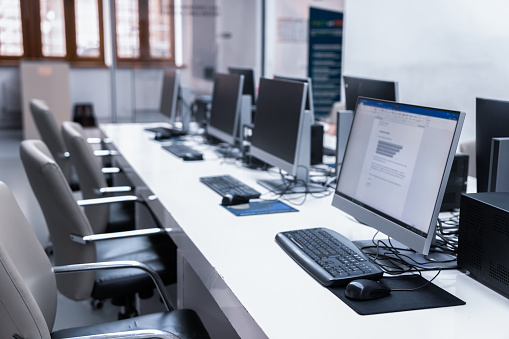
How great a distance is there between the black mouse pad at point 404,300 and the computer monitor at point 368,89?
1178 mm

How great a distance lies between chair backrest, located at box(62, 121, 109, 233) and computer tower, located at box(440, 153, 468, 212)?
1.57 meters

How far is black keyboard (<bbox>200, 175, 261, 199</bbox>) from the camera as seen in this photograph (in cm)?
241

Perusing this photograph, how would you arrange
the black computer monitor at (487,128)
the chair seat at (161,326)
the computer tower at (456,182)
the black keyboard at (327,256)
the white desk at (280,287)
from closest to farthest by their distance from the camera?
the white desk at (280,287)
the black keyboard at (327,256)
the chair seat at (161,326)
the black computer monitor at (487,128)
the computer tower at (456,182)

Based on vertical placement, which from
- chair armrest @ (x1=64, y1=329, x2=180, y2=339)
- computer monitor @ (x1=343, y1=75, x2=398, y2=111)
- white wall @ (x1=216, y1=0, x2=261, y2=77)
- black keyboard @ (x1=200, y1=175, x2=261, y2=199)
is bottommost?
chair armrest @ (x1=64, y1=329, x2=180, y2=339)

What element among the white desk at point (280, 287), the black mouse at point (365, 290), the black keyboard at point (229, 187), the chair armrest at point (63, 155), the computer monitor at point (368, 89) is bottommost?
the chair armrest at point (63, 155)

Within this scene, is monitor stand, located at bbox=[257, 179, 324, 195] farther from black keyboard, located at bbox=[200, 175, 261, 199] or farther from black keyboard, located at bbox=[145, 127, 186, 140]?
black keyboard, located at bbox=[145, 127, 186, 140]

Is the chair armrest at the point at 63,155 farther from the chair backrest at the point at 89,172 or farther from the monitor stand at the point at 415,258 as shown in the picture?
the monitor stand at the point at 415,258

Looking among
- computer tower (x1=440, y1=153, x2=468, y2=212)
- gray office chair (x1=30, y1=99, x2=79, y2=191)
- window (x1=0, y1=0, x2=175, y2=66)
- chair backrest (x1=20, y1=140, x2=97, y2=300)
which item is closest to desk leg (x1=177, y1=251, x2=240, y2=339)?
chair backrest (x1=20, y1=140, x2=97, y2=300)

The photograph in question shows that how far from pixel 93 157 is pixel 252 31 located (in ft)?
16.7

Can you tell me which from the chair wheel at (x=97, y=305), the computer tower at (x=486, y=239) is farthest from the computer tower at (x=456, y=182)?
the chair wheel at (x=97, y=305)

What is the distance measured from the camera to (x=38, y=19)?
8.67 m

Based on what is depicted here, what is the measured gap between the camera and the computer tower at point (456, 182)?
→ 6.85 ft

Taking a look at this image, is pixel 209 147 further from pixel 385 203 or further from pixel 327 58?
pixel 327 58

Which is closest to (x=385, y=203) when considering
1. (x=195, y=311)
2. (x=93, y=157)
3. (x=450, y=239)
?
(x=450, y=239)
